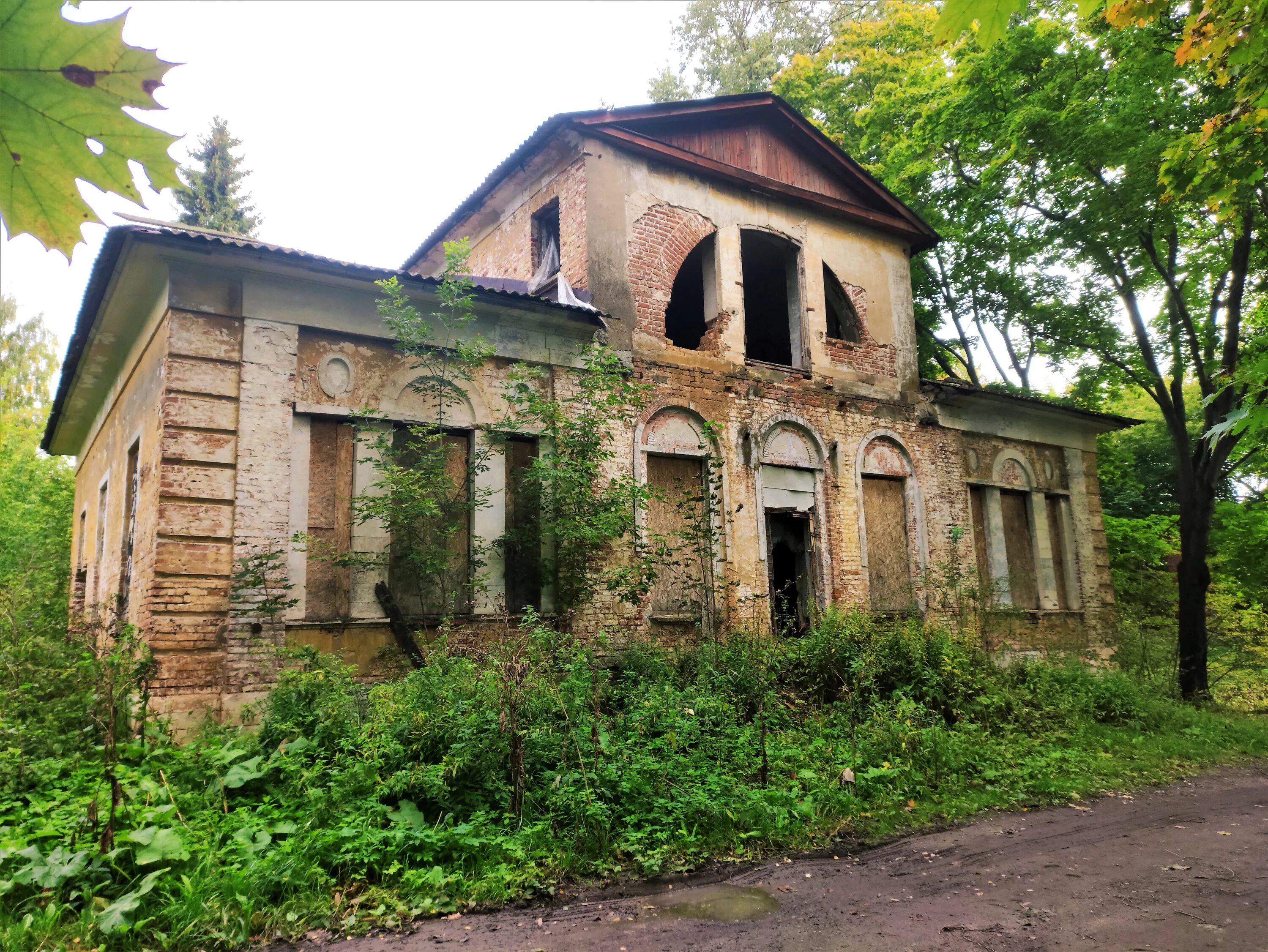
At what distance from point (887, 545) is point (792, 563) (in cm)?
183

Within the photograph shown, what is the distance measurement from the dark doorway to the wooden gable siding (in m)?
5.50

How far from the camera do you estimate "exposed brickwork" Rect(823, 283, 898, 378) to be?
13.1 metres

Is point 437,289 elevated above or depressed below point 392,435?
above

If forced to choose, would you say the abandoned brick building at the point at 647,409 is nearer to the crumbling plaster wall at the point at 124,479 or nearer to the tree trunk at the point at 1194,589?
the crumbling plaster wall at the point at 124,479

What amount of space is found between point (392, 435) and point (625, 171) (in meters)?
5.32

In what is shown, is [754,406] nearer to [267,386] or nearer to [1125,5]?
[267,386]

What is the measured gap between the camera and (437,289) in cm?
870

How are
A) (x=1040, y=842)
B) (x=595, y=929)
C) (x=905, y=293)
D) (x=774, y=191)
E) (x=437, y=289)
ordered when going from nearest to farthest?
(x=595, y=929), (x=1040, y=842), (x=437, y=289), (x=774, y=191), (x=905, y=293)

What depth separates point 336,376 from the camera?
857cm

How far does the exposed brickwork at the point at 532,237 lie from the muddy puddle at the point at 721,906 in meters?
7.86

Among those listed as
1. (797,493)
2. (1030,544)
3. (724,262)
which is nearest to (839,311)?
(724,262)

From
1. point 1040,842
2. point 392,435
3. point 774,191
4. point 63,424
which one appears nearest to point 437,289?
point 392,435

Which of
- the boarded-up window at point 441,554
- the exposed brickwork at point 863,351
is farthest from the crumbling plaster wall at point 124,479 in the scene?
the exposed brickwork at point 863,351

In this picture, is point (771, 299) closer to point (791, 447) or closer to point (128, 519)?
point (791, 447)
